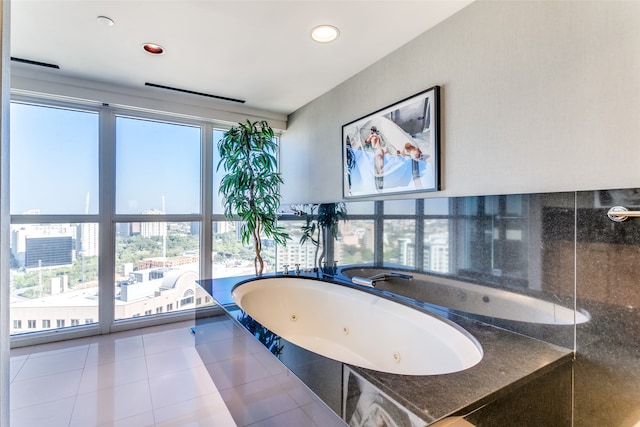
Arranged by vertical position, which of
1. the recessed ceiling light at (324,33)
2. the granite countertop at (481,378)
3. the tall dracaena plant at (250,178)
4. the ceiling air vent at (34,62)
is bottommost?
the granite countertop at (481,378)

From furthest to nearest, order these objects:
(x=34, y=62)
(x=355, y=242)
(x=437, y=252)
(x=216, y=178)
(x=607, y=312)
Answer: (x=216, y=178)
(x=355, y=242)
(x=34, y=62)
(x=437, y=252)
(x=607, y=312)

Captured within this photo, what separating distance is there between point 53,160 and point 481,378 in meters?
3.73

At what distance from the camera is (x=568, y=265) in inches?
52.5

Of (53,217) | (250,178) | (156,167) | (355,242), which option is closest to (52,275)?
(53,217)

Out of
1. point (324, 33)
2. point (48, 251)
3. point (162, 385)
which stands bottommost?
point (162, 385)

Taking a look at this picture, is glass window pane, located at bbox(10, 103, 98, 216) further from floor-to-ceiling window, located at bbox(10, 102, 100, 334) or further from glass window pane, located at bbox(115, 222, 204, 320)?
glass window pane, located at bbox(115, 222, 204, 320)

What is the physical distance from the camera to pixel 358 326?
2.26 meters

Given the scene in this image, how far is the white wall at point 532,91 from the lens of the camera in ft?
4.01

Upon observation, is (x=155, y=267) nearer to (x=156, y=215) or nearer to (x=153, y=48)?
(x=156, y=215)

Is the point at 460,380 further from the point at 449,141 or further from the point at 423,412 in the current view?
the point at 449,141

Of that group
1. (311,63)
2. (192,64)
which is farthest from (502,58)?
(192,64)

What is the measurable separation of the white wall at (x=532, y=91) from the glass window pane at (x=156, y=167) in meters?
2.43

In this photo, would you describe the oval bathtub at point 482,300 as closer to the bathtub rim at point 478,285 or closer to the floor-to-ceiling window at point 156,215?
the bathtub rim at point 478,285

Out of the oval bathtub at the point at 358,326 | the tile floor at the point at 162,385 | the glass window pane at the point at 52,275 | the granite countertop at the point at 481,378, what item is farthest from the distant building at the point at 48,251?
the granite countertop at the point at 481,378
